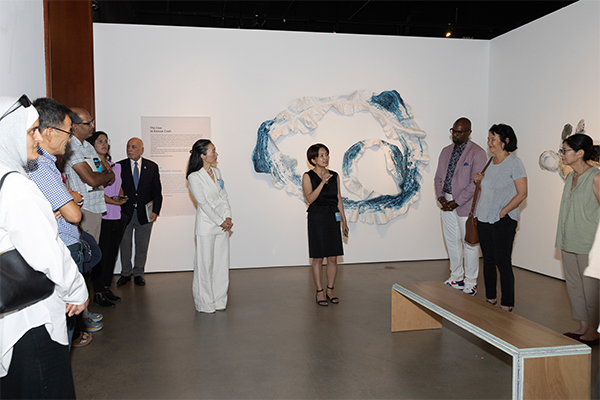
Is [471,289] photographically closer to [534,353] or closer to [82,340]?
[534,353]

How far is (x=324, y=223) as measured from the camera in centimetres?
448

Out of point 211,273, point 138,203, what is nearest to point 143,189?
point 138,203

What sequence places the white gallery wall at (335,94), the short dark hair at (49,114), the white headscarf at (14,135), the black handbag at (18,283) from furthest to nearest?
1. the white gallery wall at (335,94)
2. the short dark hair at (49,114)
3. the white headscarf at (14,135)
4. the black handbag at (18,283)

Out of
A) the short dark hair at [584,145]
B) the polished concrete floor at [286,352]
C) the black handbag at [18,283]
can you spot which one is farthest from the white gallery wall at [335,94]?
the black handbag at [18,283]

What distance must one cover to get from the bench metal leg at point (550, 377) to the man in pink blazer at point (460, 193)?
255 centimetres

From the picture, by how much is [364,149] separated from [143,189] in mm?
3174

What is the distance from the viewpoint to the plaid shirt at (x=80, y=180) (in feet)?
11.1

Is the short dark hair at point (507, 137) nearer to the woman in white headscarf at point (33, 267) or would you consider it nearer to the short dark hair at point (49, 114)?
the short dark hair at point (49, 114)

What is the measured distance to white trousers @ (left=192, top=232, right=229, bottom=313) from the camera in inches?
169

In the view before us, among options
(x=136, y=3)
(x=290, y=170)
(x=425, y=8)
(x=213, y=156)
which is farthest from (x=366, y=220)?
(x=136, y=3)

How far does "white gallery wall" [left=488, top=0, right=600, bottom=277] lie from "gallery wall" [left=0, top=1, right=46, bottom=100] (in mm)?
5739

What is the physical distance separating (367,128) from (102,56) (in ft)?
12.5

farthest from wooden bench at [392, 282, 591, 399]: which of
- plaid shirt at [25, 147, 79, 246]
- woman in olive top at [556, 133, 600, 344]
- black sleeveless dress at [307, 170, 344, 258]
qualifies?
plaid shirt at [25, 147, 79, 246]

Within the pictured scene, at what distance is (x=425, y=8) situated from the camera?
8766mm
